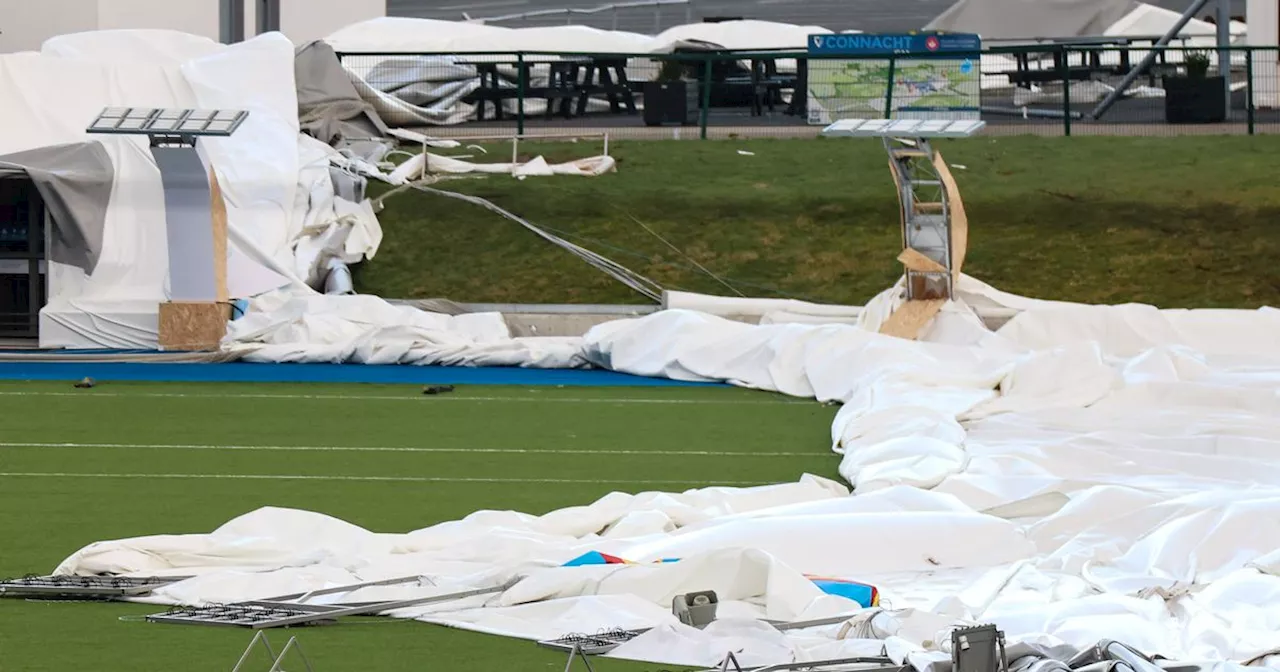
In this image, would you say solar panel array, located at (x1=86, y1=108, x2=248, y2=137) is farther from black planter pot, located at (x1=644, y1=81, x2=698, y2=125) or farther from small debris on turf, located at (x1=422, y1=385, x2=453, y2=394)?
black planter pot, located at (x1=644, y1=81, x2=698, y2=125)

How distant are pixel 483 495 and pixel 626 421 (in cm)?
317

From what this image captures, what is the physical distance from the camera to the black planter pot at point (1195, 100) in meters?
23.6

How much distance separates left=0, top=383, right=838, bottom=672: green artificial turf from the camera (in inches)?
237

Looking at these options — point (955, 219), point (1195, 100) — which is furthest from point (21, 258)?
point (1195, 100)

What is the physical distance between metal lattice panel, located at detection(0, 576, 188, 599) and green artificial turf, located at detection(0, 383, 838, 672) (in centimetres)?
10

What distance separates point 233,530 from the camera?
777 centimetres

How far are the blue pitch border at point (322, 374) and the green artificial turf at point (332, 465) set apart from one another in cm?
50

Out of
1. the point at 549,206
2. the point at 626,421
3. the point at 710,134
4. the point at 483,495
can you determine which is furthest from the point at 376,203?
the point at 483,495

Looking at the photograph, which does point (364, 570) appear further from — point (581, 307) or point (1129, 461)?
point (581, 307)

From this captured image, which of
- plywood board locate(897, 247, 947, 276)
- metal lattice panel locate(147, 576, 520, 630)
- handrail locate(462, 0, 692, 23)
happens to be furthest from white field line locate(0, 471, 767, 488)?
handrail locate(462, 0, 692, 23)

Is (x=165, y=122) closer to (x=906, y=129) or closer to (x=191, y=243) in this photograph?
(x=191, y=243)

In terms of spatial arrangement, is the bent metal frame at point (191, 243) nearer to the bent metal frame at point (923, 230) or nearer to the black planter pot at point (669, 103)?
the bent metal frame at point (923, 230)

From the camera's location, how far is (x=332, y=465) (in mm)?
10617

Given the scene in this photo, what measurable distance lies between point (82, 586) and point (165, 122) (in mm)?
10179
